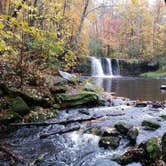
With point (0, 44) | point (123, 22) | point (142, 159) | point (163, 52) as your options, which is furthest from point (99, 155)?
point (123, 22)

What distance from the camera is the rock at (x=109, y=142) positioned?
7.18 meters

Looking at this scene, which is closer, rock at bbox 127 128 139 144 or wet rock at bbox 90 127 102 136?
rock at bbox 127 128 139 144

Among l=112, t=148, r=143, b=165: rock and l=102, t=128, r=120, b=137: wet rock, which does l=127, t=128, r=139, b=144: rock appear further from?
l=112, t=148, r=143, b=165: rock

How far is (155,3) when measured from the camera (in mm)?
47625

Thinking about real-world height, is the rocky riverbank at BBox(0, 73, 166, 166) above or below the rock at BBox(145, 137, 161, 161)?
below

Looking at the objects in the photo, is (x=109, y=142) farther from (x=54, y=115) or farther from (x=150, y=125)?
(x=54, y=115)

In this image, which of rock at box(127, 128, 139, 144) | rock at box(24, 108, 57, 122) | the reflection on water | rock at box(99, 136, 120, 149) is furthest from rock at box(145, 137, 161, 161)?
the reflection on water

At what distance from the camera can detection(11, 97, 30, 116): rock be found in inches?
377

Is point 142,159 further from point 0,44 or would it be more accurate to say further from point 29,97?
point 29,97

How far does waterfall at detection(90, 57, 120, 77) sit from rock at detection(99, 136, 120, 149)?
2941 centimetres

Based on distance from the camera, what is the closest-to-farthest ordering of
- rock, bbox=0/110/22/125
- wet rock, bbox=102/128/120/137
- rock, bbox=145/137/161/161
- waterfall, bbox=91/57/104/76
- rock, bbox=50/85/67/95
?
1. rock, bbox=145/137/161/161
2. wet rock, bbox=102/128/120/137
3. rock, bbox=0/110/22/125
4. rock, bbox=50/85/67/95
5. waterfall, bbox=91/57/104/76

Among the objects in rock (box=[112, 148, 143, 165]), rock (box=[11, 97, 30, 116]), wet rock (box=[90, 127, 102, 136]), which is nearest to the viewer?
rock (box=[112, 148, 143, 165])

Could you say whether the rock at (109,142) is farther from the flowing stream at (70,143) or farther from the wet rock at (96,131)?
the wet rock at (96,131)

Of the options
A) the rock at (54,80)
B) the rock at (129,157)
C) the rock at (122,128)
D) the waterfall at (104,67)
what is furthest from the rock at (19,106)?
the waterfall at (104,67)
